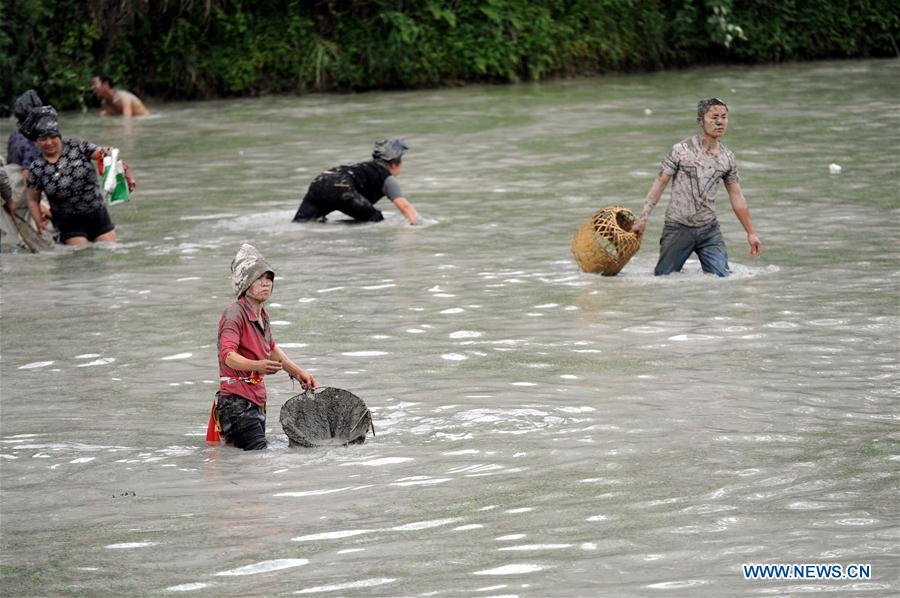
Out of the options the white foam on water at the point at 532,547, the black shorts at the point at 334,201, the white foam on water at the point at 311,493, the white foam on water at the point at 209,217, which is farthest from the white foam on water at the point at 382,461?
Result: the white foam on water at the point at 209,217

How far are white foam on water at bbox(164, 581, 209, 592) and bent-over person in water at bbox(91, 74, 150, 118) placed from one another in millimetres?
21027

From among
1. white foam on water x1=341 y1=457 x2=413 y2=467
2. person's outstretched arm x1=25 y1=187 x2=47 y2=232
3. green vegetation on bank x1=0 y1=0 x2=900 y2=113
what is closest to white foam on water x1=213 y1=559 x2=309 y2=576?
white foam on water x1=341 y1=457 x2=413 y2=467

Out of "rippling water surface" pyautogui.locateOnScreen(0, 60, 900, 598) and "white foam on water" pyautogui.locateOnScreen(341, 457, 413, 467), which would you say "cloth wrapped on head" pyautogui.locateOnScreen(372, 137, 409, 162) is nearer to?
"rippling water surface" pyautogui.locateOnScreen(0, 60, 900, 598)

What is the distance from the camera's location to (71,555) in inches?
258

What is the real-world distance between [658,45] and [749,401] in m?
25.5

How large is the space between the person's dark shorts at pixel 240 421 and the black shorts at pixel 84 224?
713 cm

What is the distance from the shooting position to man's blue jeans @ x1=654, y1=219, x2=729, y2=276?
40.0 ft

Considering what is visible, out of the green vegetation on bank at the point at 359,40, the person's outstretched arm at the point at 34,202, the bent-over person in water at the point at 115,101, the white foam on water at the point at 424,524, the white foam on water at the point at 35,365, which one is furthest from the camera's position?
the green vegetation on bank at the point at 359,40

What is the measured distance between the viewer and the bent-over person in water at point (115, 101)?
2598cm

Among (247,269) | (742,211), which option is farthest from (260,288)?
(742,211)

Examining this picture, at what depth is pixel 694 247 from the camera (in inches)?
485

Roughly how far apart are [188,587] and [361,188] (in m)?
9.72

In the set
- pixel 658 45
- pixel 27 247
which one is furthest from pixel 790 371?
pixel 658 45

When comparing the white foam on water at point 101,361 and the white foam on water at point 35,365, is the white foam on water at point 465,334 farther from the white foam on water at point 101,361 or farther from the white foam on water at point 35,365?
the white foam on water at point 35,365
